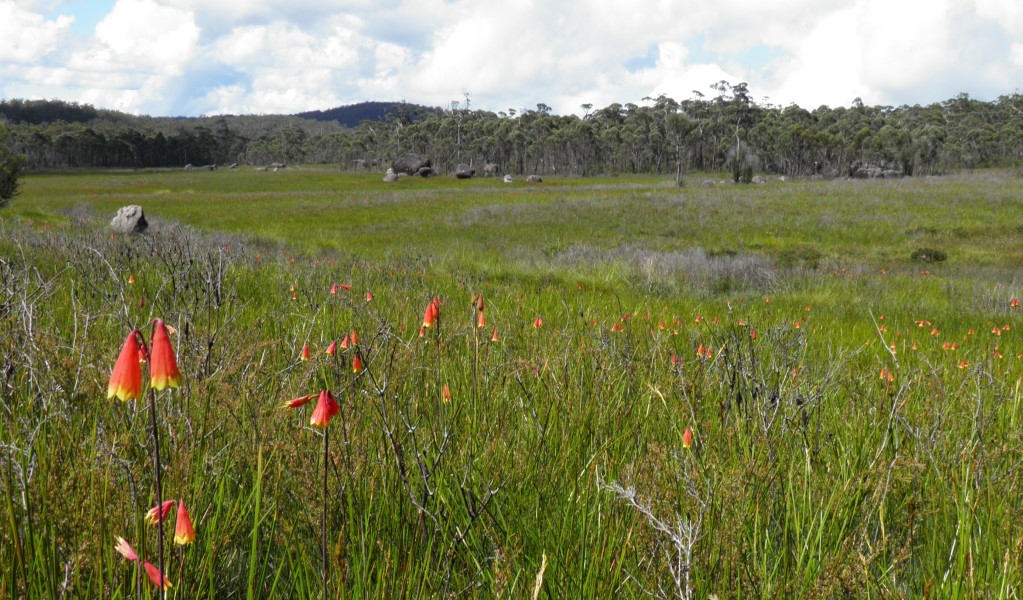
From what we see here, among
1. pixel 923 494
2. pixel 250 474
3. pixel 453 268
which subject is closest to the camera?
pixel 250 474

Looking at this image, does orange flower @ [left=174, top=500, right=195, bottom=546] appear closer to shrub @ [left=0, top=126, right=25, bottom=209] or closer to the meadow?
the meadow

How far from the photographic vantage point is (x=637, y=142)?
98188 millimetres

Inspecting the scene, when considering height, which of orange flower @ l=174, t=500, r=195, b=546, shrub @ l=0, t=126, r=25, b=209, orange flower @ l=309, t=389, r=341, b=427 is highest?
shrub @ l=0, t=126, r=25, b=209

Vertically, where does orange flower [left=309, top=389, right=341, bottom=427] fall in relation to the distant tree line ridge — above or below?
below

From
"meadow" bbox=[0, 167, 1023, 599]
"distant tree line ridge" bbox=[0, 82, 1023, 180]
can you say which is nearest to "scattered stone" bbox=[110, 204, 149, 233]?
"meadow" bbox=[0, 167, 1023, 599]

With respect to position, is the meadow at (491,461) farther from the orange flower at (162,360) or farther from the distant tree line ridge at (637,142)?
the distant tree line ridge at (637,142)

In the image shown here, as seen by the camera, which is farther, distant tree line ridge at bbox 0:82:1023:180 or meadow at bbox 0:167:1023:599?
distant tree line ridge at bbox 0:82:1023:180

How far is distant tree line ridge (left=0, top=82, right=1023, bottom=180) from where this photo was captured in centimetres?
8406

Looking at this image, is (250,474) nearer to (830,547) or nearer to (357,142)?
(830,547)

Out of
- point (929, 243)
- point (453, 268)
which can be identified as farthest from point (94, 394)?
point (929, 243)

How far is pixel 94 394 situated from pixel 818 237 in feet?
77.1

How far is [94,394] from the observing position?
224cm

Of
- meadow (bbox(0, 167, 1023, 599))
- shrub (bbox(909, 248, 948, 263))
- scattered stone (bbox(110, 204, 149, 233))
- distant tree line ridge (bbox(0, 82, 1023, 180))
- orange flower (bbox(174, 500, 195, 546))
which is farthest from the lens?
distant tree line ridge (bbox(0, 82, 1023, 180))

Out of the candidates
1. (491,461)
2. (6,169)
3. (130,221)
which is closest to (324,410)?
(491,461)
